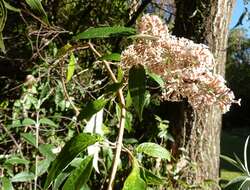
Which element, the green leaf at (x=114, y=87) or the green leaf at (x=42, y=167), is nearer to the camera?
the green leaf at (x=114, y=87)

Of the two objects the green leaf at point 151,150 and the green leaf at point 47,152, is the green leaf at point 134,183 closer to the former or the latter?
the green leaf at point 151,150

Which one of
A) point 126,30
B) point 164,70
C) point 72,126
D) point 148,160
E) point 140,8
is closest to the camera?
point 164,70

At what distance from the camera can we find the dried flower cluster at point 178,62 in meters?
0.91

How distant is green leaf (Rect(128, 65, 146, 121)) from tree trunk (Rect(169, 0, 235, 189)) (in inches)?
70.5

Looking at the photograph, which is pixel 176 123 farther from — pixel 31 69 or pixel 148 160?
pixel 31 69

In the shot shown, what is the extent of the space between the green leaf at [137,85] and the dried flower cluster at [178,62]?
30 millimetres

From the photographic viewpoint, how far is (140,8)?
3.01 meters

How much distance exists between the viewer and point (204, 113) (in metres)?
2.65

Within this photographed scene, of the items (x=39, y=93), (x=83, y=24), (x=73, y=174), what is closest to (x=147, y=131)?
(x=39, y=93)

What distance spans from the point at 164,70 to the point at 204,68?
7 cm

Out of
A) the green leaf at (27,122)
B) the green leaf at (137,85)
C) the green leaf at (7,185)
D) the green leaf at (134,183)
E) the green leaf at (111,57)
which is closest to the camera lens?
the green leaf at (134,183)

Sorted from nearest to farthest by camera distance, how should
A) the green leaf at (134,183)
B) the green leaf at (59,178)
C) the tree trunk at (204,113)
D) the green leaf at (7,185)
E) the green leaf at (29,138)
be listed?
1. the green leaf at (134,183)
2. the green leaf at (59,178)
3. the green leaf at (7,185)
4. the green leaf at (29,138)
5. the tree trunk at (204,113)

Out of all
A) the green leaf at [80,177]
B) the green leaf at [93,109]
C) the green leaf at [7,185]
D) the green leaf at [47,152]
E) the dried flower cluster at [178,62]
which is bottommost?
the green leaf at [7,185]

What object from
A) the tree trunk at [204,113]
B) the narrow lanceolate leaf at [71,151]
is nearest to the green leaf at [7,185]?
the narrow lanceolate leaf at [71,151]
